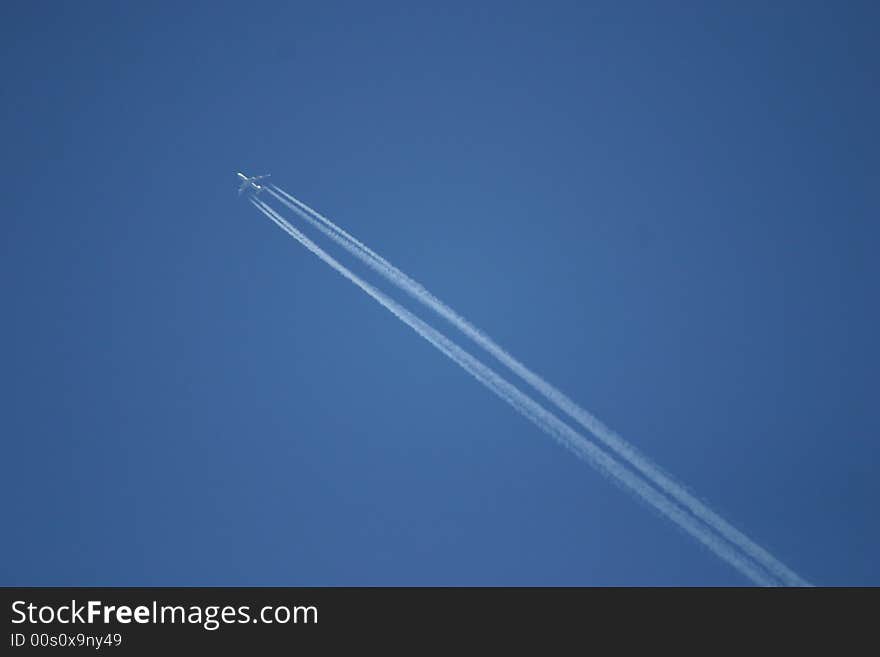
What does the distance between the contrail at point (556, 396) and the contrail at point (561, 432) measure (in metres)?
0.18

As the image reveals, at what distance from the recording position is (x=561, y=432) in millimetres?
10359

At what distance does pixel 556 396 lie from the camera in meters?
11.2

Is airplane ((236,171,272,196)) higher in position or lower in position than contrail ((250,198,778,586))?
higher

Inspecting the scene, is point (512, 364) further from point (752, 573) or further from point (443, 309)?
point (752, 573)

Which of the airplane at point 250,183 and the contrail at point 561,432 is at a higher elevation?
the airplane at point 250,183

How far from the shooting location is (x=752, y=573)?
8586 mm

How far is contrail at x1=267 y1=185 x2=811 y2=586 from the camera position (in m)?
9.30

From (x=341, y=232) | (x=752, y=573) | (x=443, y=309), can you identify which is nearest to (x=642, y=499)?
(x=752, y=573)

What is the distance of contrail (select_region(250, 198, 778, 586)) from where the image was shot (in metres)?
8.90

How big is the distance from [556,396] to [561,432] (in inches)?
36.0

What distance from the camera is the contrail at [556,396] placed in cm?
930

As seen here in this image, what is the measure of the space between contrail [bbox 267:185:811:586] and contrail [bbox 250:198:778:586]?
0.18 metres
